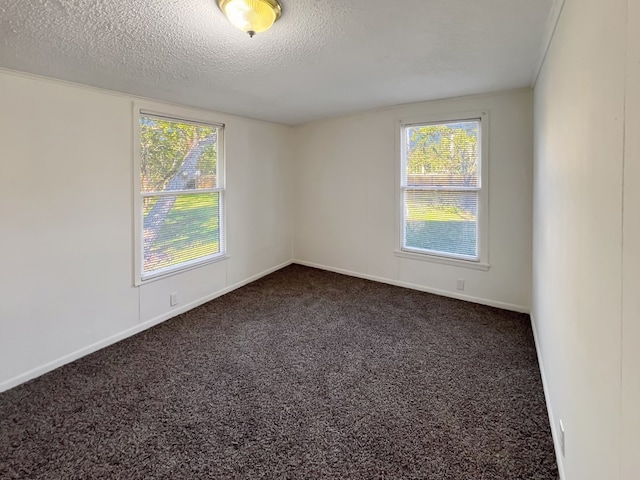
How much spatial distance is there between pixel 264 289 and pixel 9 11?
11.2ft

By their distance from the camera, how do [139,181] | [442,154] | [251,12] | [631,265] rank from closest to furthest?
[631,265] → [251,12] → [139,181] → [442,154]

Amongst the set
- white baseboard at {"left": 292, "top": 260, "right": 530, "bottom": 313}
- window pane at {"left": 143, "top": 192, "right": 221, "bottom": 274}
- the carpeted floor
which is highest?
window pane at {"left": 143, "top": 192, "right": 221, "bottom": 274}

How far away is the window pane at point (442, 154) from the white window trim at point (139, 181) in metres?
2.34

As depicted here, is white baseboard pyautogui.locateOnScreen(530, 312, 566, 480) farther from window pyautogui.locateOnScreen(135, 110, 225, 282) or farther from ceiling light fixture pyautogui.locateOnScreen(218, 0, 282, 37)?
window pyautogui.locateOnScreen(135, 110, 225, 282)

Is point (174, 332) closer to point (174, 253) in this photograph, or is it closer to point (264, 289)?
point (174, 253)

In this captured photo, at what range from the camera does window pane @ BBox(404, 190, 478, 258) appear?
3842mm

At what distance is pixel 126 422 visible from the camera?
2012 mm

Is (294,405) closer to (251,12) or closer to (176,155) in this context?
(251,12)

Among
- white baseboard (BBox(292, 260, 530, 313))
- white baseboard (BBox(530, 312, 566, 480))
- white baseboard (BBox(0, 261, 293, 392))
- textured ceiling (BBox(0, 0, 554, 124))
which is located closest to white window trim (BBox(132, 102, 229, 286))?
textured ceiling (BBox(0, 0, 554, 124))

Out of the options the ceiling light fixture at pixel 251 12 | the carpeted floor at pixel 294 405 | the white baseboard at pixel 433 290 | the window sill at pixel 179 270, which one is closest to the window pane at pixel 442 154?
the white baseboard at pixel 433 290

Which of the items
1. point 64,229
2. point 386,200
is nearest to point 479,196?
point 386,200

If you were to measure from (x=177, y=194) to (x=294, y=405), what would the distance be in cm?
258

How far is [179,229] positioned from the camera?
371 cm

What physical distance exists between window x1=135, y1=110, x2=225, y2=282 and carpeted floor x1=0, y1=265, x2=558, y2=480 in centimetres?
79
